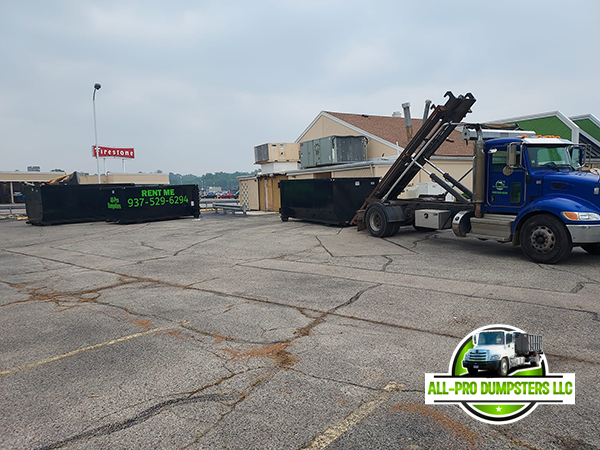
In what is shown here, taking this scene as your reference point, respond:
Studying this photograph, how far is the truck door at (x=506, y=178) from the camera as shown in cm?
1032

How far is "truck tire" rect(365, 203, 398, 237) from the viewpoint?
46.0ft

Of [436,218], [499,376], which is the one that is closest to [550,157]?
[436,218]

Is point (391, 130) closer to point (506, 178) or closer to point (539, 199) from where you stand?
point (506, 178)

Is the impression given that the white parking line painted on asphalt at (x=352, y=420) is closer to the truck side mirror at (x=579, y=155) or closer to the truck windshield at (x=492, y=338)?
the truck windshield at (x=492, y=338)

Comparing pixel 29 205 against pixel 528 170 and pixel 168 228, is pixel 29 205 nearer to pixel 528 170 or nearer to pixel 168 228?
pixel 168 228

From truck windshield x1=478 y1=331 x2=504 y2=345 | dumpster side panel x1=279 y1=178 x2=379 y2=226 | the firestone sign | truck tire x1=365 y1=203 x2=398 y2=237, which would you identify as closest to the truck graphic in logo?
truck windshield x1=478 y1=331 x2=504 y2=345

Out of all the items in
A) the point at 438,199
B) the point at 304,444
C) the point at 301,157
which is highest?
the point at 301,157

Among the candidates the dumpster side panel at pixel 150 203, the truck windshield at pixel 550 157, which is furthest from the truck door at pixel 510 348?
the dumpster side panel at pixel 150 203

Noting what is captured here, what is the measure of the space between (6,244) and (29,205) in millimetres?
9045

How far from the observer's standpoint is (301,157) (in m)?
28.5

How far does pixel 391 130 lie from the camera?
101 feet

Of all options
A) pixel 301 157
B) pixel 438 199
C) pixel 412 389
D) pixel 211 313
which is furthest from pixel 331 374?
pixel 301 157

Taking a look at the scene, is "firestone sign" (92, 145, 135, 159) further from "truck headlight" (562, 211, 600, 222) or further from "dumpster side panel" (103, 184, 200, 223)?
"truck headlight" (562, 211, 600, 222)

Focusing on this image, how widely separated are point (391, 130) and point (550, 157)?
2119cm
